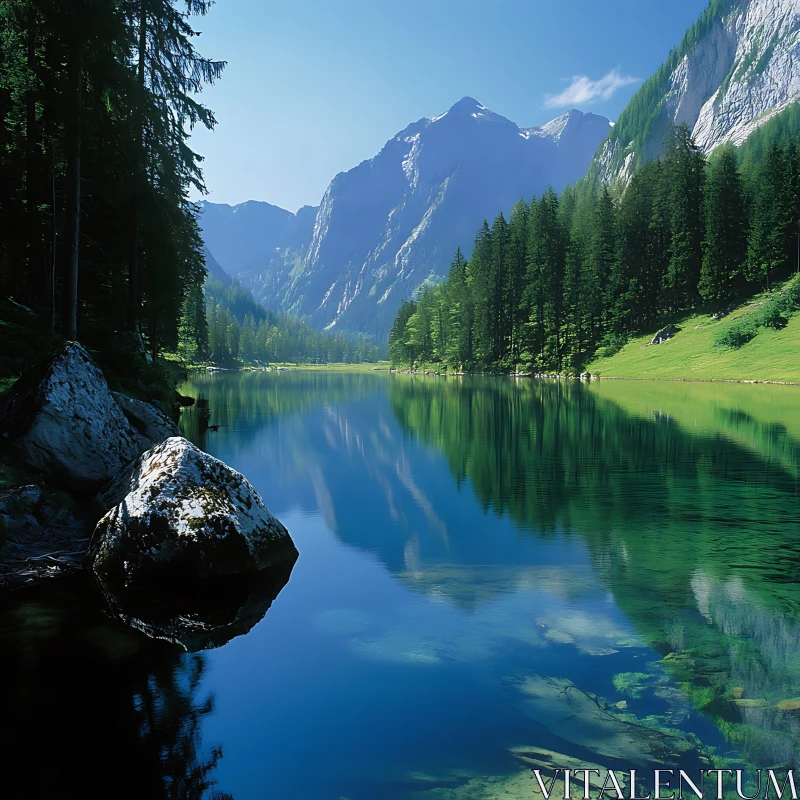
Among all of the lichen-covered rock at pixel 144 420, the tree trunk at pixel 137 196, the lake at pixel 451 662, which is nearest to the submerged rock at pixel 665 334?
the lake at pixel 451 662

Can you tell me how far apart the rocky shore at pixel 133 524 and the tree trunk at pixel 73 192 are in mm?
→ 5713

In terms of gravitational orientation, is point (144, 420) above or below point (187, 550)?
above

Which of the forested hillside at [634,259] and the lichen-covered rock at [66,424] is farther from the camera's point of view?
the forested hillside at [634,259]

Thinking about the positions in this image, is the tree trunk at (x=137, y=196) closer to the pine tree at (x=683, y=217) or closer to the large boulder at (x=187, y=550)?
the large boulder at (x=187, y=550)

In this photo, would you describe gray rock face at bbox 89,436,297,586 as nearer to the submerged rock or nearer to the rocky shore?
the rocky shore

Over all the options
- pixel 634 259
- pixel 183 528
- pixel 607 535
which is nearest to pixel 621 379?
pixel 634 259

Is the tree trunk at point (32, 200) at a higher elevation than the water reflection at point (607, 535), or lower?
higher

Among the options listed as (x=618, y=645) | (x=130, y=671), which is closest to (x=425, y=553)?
(x=618, y=645)

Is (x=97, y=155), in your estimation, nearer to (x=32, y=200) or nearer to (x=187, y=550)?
(x=32, y=200)

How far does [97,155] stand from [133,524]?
51.4ft

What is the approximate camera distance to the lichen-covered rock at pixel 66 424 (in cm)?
1350

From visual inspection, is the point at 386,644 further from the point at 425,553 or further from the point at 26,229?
the point at 26,229

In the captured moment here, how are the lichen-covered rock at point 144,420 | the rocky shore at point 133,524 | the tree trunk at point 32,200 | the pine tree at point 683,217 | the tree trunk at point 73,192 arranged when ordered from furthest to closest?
1. the pine tree at point 683,217
2. the tree trunk at point 32,200
3. the tree trunk at point 73,192
4. the lichen-covered rock at point 144,420
5. the rocky shore at point 133,524

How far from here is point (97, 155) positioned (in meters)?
21.6
